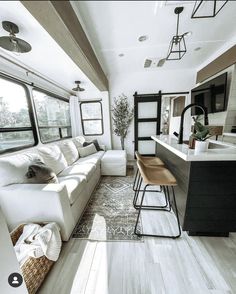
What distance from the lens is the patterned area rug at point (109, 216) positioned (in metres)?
1.54

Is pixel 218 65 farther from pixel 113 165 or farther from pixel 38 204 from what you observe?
pixel 38 204

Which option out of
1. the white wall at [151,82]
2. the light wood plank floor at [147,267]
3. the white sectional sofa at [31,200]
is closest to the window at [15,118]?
the white sectional sofa at [31,200]

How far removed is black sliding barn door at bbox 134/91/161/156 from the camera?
3.75 metres

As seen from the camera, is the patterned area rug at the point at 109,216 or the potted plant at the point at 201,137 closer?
the potted plant at the point at 201,137

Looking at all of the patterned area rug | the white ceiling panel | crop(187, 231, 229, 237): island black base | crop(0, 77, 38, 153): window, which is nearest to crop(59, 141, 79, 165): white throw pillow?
crop(0, 77, 38, 153): window

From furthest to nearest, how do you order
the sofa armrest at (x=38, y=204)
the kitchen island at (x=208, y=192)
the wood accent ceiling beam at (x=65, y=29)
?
the sofa armrest at (x=38, y=204) < the kitchen island at (x=208, y=192) < the wood accent ceiling beam at (x=65, y=29)

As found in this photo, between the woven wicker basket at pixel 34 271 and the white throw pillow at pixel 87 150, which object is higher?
the white throw pillow at pixel 87 150

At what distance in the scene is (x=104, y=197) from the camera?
7.55 feet

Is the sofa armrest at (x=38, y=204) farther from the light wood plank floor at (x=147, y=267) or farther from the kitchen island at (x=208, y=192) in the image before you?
the kitchen island at (x=208, y=192)

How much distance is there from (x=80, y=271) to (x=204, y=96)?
3649 mm

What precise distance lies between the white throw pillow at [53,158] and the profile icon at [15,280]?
142 centimetres

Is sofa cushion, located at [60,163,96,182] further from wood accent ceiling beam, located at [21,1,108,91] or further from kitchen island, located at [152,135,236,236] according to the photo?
wood accent ceiling beam, located at [21,1,108,91]

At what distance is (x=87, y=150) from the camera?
339cm

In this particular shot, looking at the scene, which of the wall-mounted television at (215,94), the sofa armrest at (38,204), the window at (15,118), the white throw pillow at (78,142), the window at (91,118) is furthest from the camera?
the window at (91,118)
